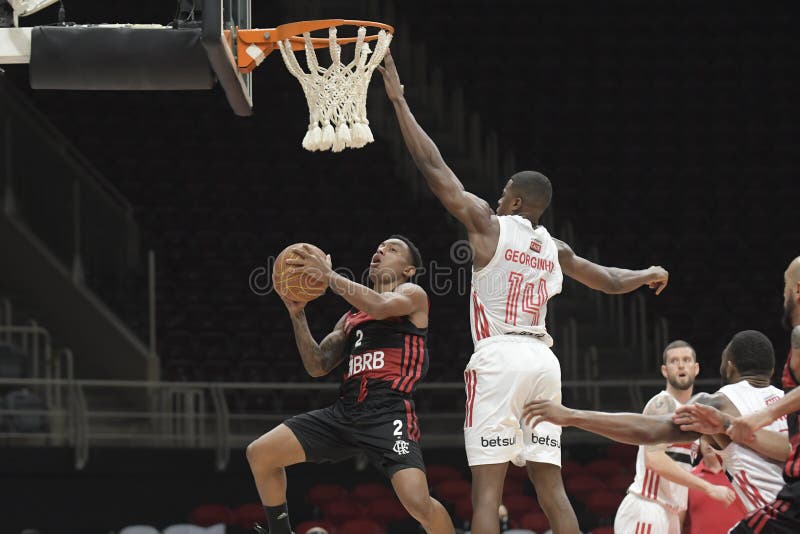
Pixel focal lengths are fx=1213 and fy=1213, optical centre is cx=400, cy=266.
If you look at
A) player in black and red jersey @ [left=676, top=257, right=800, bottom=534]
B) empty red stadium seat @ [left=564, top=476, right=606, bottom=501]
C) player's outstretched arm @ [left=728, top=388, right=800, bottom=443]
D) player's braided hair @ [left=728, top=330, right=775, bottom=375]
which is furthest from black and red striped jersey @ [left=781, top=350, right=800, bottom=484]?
empty red stadium seat @ [left=564, top=476, right=606, bottom=501]

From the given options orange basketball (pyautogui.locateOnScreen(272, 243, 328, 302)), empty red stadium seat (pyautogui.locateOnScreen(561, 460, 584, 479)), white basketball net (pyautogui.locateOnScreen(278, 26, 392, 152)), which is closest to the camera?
orange basketball (pyautogui.locateOnScreen(272, 243, 328, 302))

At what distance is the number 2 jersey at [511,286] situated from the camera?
22.6 ft

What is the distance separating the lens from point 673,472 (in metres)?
7.56

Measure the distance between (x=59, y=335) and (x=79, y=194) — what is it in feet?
6.23

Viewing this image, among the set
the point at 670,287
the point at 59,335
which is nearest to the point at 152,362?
the point at 59,335

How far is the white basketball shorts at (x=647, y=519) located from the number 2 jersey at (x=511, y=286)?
1648 millimetres

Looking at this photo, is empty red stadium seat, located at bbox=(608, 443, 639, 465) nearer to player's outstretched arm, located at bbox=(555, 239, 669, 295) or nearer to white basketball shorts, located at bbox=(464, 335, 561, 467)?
player's outstretched arm, located at bbox=(555, 239, 669, 295)

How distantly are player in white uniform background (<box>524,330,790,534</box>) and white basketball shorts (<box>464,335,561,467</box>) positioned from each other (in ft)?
3.29

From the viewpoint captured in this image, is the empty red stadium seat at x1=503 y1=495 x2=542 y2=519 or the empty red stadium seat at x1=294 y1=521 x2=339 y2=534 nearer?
the empty red stadium seat at x1=294 y1=521 x2=339 y2=534

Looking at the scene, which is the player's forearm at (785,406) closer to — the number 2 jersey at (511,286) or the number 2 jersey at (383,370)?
the number 2 jersey at (511,286)

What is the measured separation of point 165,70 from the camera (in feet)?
23.9

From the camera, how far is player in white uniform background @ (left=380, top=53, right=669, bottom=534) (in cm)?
670

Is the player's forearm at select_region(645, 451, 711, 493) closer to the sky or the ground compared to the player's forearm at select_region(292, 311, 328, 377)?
closer to the ground

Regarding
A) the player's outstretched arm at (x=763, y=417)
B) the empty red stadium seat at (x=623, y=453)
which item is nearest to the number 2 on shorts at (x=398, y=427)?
the player's outstretched arm at (x=763, y=417)
